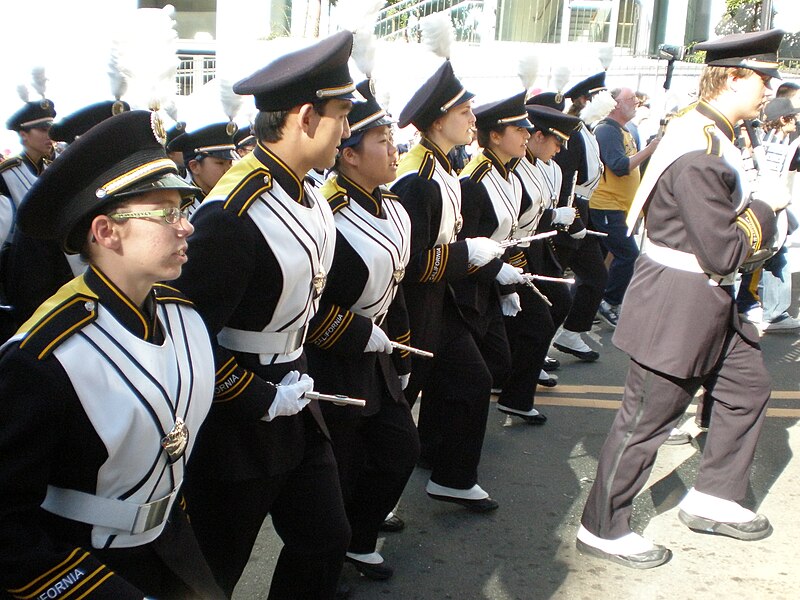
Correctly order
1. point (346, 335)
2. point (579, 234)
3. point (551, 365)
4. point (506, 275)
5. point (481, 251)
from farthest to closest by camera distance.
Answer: point (551, 365) → point (579, 234) → point (506, 275) → point (481, 251) → point (346, 335)

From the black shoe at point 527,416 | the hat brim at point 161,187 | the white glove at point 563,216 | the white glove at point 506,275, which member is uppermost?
the hat brim at point 161,187

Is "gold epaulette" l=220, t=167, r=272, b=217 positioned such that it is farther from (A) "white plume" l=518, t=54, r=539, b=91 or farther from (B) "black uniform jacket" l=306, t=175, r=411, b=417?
(A) "white plume" l=518, t=54, r=539, b=91

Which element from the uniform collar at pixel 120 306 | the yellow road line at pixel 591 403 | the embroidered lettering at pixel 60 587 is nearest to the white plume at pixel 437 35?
the yellow road line at pixel 591 403

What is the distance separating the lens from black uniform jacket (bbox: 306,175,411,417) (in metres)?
3.37

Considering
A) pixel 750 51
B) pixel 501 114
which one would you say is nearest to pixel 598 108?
pixel 501 114

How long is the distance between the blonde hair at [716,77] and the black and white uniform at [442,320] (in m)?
1.11

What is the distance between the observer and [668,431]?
4004 millimetres

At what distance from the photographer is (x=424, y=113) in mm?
4297

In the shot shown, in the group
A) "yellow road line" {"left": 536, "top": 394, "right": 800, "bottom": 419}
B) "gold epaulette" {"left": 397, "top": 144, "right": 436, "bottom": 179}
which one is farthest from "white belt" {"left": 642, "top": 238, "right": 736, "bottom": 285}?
"yellow road line" {"left": 536, "top": 394, "right": 800, "bottom": 419}

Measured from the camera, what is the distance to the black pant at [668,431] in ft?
12.9

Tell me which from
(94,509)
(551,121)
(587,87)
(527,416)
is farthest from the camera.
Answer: (587,87)

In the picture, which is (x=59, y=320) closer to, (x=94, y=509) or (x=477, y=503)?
(x=94, y=509)

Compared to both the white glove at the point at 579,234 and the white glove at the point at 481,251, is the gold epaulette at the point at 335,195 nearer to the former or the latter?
the white glove at the point at 481,251

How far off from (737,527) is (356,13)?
2627 millimetres
